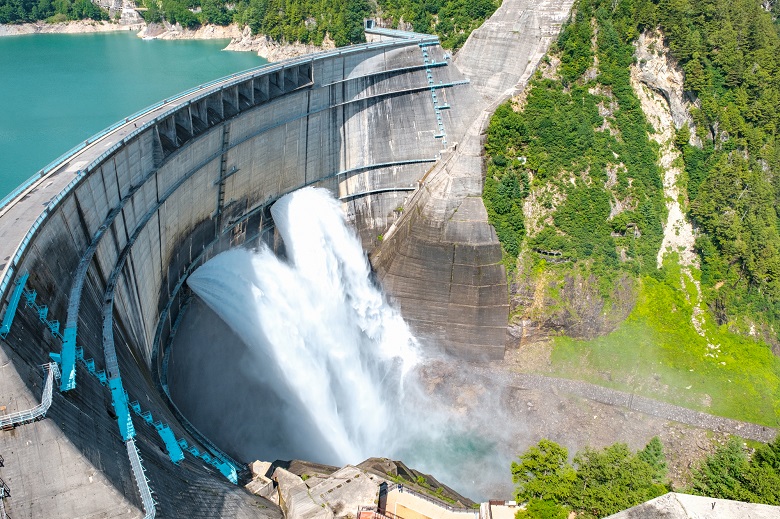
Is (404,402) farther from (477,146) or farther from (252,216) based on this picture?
(477,146)

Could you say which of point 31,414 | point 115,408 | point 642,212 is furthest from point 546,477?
point 642,212

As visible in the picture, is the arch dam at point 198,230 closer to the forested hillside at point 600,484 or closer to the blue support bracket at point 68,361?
the blue support bracket at point 68,361

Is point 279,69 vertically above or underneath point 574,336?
above

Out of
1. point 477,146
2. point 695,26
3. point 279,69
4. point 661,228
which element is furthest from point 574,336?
point 695,26

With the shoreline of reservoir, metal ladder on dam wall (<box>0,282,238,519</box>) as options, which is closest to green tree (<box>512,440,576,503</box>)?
metal ladder on dam wall (<box>0,282,238,519</box>)

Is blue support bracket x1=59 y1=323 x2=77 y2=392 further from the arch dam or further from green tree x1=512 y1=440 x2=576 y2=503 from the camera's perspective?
green tree x1=512 y1=440 x2=576 y2=503

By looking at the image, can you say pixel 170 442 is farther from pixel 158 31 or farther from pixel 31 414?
pixel 158 31
